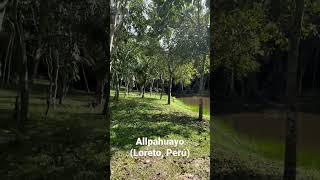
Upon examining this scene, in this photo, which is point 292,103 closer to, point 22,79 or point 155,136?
point 155,136

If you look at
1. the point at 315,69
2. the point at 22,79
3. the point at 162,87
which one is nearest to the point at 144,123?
the point at 162,87

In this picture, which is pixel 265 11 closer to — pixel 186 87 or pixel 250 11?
pixel 250 11

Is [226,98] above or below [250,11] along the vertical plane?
below

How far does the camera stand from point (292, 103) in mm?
6906

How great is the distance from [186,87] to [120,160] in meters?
1.60

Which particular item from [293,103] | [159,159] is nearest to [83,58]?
[159,159]

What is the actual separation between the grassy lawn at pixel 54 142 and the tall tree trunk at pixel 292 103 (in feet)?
9.89

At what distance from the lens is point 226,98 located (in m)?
7.01

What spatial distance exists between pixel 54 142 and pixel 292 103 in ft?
13.0

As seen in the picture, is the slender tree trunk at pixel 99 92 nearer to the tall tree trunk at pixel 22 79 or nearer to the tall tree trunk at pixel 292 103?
the tall tree trunk at pixel 22 79

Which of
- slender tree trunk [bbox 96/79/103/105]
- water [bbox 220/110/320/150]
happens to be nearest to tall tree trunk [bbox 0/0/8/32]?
slender tree trunk [bbox 96/79/103/105]

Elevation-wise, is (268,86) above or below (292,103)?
above

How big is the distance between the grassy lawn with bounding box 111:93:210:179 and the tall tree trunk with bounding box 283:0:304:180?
134 centimetres

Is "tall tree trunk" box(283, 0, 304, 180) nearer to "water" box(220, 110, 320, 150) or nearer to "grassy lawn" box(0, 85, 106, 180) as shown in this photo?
"water" box(220, 110, 320, 150)
